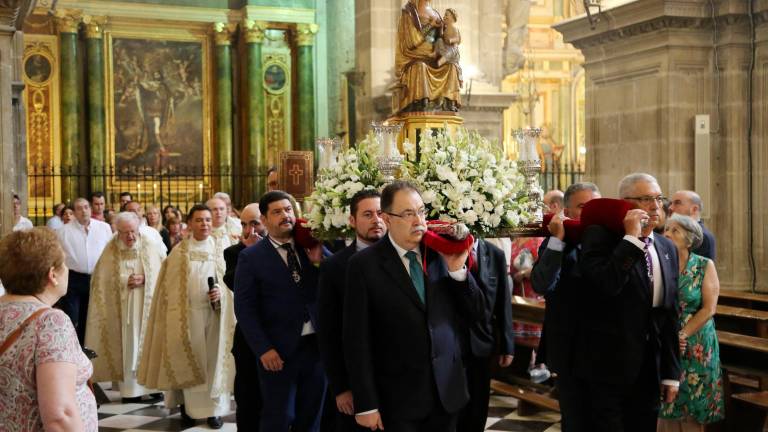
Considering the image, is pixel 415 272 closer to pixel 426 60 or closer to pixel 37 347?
pixel 37 347

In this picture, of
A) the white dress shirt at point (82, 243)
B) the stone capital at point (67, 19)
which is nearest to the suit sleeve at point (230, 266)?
the white dress shirt at point (82, 243)

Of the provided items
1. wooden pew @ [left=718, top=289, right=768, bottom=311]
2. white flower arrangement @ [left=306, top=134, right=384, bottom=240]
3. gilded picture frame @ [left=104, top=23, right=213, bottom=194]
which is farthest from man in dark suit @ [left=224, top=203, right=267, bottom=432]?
gilded picture frame @ [left=104, top=23, right=213, bottom=194]

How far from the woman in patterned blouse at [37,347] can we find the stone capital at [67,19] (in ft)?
59.1

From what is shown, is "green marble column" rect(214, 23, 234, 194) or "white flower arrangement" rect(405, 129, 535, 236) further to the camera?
"green marble column" rect(214, 23, 234, 194)

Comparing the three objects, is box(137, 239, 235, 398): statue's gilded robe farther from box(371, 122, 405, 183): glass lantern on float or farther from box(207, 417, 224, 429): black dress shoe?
box(371, 122, 405, 183): glass lantern on float

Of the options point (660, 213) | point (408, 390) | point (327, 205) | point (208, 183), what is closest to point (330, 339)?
point (408, 390)

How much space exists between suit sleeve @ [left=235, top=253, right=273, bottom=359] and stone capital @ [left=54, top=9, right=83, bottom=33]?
53.1 ft

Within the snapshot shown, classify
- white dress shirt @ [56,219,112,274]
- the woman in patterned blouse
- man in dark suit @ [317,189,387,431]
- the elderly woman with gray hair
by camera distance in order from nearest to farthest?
the woman in patterned blouse
man in dark suit @ [317,189,387,431]
the elderly woman with gray hair
white dress shirt @ [56,219,112,274]

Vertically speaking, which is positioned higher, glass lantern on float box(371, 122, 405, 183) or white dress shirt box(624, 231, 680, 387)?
glass lantern on float box(371, 122, 405, 183)

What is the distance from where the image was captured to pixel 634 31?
31.1 feet

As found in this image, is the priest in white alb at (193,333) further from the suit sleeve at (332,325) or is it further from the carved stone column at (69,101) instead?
the carved stone column at (69,101)

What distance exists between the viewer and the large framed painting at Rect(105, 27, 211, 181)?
21344 millimetres

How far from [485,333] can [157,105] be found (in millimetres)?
18345

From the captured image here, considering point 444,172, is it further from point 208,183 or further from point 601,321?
point 208,183
